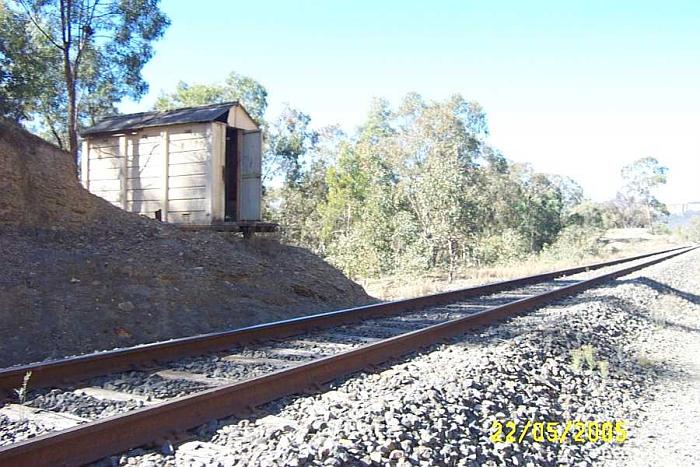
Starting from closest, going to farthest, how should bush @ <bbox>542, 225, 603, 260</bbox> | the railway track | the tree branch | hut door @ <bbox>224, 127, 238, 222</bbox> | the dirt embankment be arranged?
1. the railway track
2. the dirt embankment
3. hut door @ <bbox>224, 127, 238, 222</bbox>
4. the tree branch
5. bush @ <bbox>542, 225, 603, 260</bbox>

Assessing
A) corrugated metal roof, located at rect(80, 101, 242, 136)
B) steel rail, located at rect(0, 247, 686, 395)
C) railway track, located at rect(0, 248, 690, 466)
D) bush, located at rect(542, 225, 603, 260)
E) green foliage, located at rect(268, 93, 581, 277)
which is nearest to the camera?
railway track, located at rect(0, 248, 690, 466)

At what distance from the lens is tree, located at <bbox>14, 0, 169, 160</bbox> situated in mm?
18422

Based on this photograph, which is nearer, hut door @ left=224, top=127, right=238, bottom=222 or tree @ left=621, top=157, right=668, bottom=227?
hut door @ left=224, top=127, right=238, bottom=222

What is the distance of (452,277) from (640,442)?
1647 cm

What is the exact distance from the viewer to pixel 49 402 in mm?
4398

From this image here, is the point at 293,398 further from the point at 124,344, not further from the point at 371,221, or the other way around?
the point at 371,221

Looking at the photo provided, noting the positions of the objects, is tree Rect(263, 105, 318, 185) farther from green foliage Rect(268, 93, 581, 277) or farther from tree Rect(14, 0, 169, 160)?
tree Rect(14, 0, 169, 160)

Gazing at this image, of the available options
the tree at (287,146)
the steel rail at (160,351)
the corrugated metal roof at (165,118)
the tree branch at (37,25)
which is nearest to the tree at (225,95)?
the tree at (287,146)

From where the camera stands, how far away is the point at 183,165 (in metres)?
12.8

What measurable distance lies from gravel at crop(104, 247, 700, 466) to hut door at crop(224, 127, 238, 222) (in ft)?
25.2

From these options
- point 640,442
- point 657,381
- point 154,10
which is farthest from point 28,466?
point 154,10

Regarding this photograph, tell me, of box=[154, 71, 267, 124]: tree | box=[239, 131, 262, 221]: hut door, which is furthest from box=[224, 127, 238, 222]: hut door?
box=[154, 71, 267, 124]: tree

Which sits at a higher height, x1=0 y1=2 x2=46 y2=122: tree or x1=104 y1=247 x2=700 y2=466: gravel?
x1=0 y1=2 x2=46 y2=122: tree

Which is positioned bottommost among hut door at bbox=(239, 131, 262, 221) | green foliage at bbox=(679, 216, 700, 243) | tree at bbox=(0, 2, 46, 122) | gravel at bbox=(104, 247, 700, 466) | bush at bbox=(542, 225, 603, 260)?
green foliage at bbox=(679, 216, 700, 243)
